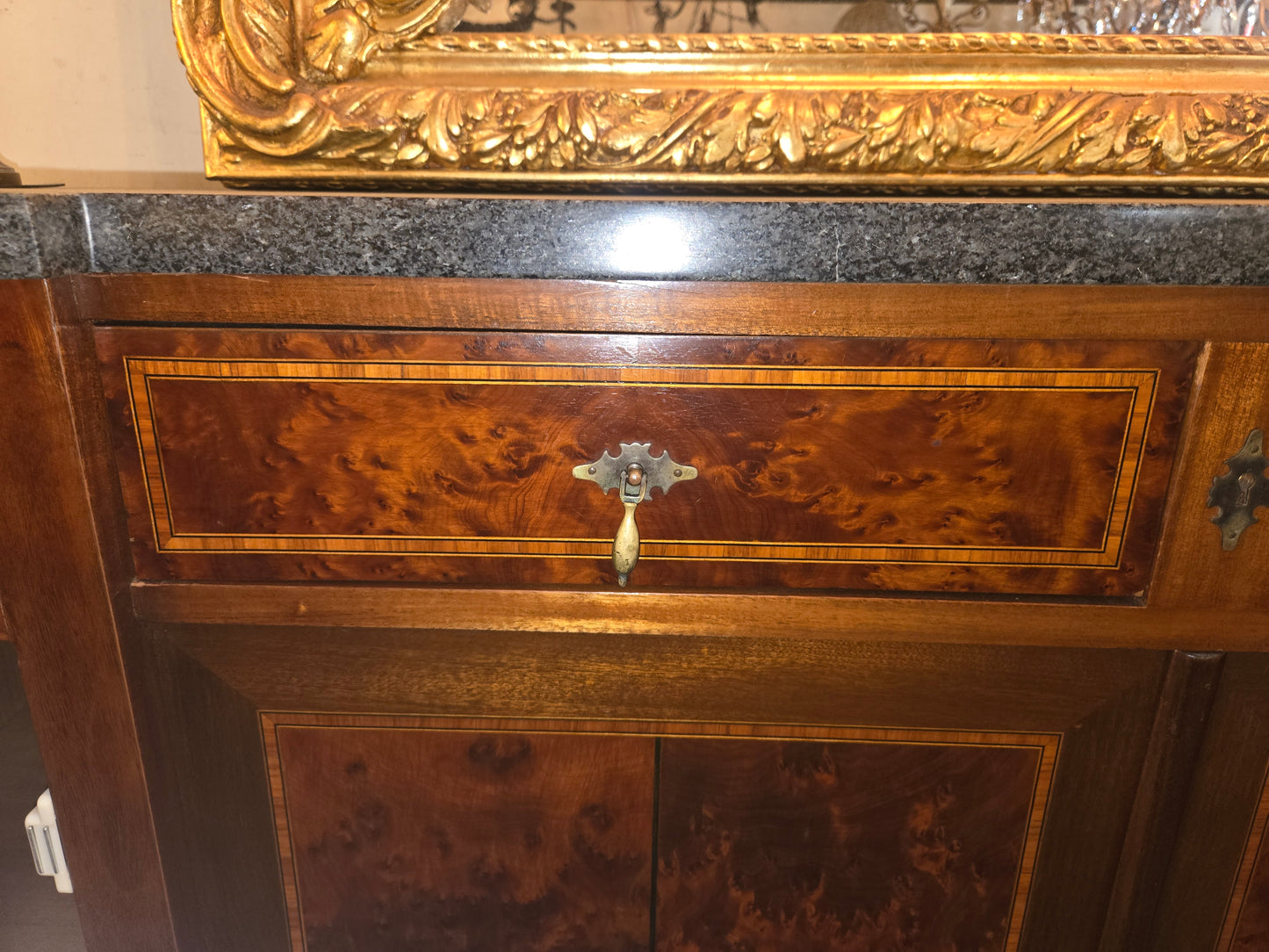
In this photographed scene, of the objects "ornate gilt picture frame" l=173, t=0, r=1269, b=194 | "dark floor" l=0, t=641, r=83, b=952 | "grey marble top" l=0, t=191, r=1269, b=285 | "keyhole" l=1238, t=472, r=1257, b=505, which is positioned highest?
"ornate gilt picture frame" l=173, t=0, r=1269, b=194

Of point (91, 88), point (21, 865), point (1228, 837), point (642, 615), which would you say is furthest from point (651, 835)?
point (91, 88)

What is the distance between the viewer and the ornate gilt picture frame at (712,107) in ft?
1.51

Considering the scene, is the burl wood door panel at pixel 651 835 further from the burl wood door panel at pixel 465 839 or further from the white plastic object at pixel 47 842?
the white plastic object at pixel 47 842

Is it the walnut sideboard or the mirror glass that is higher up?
the mirror glass

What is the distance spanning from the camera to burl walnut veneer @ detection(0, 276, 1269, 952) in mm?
432

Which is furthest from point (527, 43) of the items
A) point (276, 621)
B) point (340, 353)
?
point (276, 621)

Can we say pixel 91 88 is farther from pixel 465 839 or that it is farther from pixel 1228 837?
pixel 1228 837

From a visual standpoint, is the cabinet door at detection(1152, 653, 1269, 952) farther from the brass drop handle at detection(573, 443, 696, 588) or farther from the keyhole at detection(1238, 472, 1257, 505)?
the brass drop handle at detection(573, 443, 696, 588)

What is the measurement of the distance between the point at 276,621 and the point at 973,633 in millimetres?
443

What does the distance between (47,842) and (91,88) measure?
2.42 feet

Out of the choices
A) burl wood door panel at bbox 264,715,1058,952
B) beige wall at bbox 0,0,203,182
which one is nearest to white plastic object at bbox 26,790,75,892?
burl wood door panel at bbox 264,715,1058,952

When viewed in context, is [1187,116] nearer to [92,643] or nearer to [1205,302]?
[1205,302]

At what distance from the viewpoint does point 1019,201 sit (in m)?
0.40

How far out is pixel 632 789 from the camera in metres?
0.54
